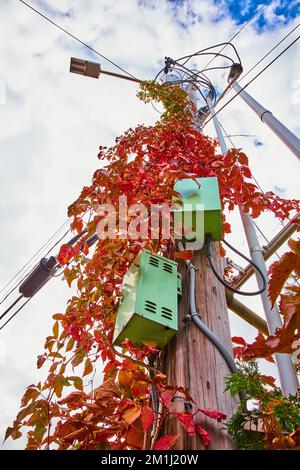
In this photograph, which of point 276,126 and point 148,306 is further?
point 276,126

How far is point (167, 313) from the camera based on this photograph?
1265mm

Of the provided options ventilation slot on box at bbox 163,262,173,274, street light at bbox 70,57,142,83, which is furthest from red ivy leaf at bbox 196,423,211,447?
street light at bbox 70,57,142,83

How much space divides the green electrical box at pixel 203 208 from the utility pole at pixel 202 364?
9.1 inches

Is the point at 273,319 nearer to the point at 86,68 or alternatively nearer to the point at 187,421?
the point at 187,421

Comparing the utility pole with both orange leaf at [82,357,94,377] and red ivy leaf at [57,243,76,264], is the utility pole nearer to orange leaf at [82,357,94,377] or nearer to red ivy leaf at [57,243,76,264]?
orange leaf at [82,357,94,377]

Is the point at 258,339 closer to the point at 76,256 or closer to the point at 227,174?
the point at 76,256

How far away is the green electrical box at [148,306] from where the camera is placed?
123 centimetres

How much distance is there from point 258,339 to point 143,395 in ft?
1.99

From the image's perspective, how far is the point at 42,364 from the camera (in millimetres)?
1564

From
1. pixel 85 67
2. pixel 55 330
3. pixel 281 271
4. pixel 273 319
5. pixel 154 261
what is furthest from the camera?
pixel 85 67

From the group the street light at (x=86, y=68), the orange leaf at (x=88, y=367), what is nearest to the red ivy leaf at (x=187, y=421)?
the orange leaf at (x=88, y=367)

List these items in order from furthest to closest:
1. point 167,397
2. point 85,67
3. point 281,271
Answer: point 85,67 → point 167,397 → point 281,271

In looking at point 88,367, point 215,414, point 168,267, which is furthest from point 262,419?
point 88,367

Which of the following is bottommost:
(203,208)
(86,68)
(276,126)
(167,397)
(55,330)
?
(167,397)
